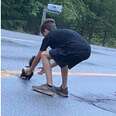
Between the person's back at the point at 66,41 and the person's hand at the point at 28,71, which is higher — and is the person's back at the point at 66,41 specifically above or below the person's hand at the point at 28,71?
above

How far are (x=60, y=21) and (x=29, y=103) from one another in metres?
41.5

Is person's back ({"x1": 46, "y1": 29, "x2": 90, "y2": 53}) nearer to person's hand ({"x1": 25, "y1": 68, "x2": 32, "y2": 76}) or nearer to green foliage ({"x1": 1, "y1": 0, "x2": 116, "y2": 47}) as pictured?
person's hand ({"x1": 25, "y1": 68, "x2": 32, "y2": 76})

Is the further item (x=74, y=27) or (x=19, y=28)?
(x=74, y=27)

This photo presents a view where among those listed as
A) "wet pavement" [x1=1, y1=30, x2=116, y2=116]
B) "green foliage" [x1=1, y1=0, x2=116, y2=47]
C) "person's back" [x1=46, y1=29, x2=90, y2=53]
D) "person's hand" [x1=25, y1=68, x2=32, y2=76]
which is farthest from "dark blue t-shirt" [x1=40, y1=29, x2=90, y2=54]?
"green foliage" [x1=1, y1=0, x2=116, y2=47]

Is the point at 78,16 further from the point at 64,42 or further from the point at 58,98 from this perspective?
the point at 58,98

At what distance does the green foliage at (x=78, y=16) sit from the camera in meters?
44.9

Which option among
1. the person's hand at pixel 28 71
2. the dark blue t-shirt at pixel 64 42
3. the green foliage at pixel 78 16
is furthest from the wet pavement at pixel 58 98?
the green foliage at pixel 78 16

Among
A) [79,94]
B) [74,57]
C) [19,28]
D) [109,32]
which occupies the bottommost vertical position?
[109,32]

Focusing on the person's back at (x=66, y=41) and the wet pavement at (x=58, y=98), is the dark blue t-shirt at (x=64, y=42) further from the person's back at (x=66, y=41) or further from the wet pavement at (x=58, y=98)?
the wet pavement at (x=58, y=98)

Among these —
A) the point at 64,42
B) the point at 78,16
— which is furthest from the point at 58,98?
the point at 78,16

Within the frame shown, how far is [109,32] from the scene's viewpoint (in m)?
55.6

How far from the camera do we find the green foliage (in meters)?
44.9

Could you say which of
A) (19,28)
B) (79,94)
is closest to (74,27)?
→ (19,28)

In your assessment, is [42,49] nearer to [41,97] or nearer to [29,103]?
[41,97]
